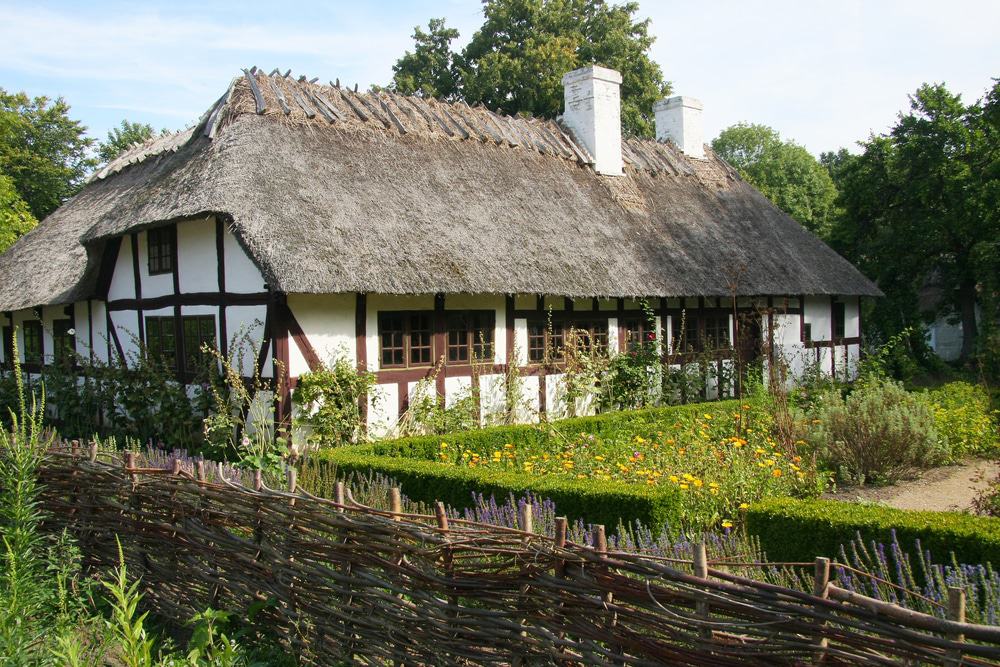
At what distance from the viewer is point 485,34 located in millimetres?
28156

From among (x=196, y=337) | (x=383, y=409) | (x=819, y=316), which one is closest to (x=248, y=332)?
(x=196, y=337)

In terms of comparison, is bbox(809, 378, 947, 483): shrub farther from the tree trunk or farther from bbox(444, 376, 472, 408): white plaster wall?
the tree trunk

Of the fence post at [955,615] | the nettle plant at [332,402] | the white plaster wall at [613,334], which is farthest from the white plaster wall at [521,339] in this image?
the fence post at [955,615]

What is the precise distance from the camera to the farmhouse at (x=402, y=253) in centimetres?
1058

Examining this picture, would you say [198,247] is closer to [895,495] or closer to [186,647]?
[186,647]

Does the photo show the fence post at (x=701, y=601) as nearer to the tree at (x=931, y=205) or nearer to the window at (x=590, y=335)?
the window at (x=590, y=335)

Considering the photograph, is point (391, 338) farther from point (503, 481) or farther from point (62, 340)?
point (62, 340)

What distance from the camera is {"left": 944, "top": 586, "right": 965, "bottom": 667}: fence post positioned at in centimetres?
256

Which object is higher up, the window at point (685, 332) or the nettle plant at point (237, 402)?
the window at point (685, 332)

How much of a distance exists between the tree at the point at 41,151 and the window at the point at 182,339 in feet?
63.2

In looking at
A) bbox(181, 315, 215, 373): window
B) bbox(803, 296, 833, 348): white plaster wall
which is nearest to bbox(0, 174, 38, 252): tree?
bbox(181, 315, 215, 373): window

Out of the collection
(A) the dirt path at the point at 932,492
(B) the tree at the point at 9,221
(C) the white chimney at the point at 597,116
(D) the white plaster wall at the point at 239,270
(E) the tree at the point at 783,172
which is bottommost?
Result: (A) the dirt path at the point at 932,492

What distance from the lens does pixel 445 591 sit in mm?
3797

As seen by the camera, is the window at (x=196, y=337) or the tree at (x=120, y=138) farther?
the tree at (x=120, y=138)
